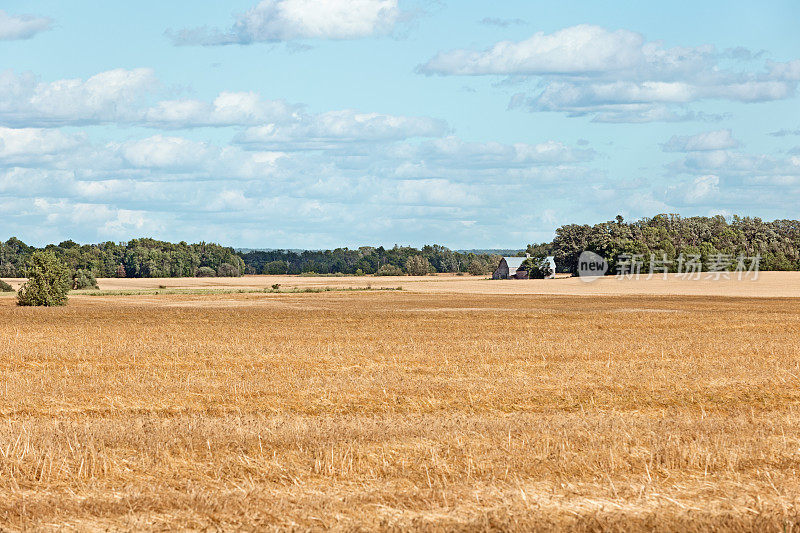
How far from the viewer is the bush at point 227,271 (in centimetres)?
18088

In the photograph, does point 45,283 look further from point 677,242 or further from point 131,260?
point 677,242

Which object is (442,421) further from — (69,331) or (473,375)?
(69,331)

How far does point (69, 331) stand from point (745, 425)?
34033mm

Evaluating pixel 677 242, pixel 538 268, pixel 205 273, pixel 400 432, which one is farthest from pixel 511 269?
pixel 400 432

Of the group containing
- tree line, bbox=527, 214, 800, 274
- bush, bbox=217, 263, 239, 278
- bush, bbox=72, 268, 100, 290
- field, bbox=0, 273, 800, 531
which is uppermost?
tree line, bbox=527, 214, 800, 274

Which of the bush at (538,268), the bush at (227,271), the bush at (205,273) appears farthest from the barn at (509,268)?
the bush at (205,273)

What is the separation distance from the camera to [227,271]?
594 ft

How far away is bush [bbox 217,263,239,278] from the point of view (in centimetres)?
18088

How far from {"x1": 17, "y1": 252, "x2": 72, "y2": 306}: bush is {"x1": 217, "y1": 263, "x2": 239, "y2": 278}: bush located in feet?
340

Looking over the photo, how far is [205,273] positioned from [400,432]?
169555 millimetres

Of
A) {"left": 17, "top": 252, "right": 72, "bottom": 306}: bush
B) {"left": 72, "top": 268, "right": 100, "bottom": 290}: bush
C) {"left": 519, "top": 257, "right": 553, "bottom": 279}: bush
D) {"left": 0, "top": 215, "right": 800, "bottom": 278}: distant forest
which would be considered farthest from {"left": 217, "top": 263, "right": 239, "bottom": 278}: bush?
{"left": 17, "top": 252, "right": 72, "bottom": 306}: bush

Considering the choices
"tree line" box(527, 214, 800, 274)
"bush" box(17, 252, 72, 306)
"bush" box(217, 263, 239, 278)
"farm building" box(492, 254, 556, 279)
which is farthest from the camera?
"bush" box(217, 263, 239, 278)

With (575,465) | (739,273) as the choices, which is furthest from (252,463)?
(739,273)

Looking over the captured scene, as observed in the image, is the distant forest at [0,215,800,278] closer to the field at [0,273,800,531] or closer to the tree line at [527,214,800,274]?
the tree line at [527,214,800,274]
